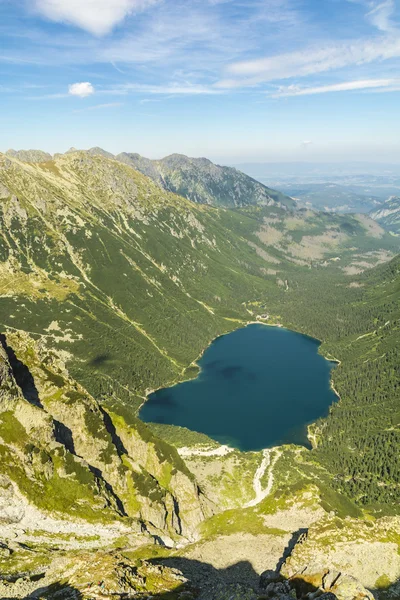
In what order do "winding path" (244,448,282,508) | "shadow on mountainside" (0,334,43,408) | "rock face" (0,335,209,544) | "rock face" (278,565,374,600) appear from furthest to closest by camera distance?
"winding path" (244,448,282,508)
"shadow on mountainside" (0,334,43,408)
"rock face" (0,335,209,544)
"rock face" (278,565,374,600)

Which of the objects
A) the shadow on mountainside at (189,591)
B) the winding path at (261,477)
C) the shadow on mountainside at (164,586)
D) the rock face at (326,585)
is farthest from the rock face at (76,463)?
the rock face at (326,585)

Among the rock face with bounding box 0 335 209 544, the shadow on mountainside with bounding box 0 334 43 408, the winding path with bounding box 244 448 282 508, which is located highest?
the shadow on mountainside with bounding box 0 334 43 408

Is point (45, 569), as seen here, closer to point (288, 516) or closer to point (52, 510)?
point (52, 510)

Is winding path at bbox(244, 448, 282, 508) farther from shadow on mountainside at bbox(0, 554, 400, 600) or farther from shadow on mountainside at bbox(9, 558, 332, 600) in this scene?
shadow on mountainside at bbox(0, 554, 400, 600)

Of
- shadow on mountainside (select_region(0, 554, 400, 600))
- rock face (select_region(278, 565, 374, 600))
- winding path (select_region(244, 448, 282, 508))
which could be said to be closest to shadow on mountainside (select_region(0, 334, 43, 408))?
shadow on mountainside (select_region(0, 554, 400, 600))

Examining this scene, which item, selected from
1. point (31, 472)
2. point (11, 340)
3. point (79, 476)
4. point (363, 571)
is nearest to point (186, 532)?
point (79, 476)

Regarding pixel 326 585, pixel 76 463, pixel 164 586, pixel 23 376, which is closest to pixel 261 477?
pixel 76 463

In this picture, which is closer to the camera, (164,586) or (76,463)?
(164,586)

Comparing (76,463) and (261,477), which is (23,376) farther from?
(261,477)

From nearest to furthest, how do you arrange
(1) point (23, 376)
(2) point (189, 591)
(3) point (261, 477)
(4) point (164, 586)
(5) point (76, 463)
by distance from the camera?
(4) point (164, 586) → (2) point (189, 591) → (5) point (76, 463) → (1) point (23, 376) → (3) point (261, 477)

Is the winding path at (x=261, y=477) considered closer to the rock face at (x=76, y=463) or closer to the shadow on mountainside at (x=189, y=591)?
the rock face at (x=76, y=463)
